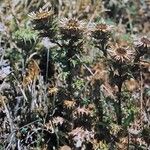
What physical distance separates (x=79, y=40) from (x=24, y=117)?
57cm

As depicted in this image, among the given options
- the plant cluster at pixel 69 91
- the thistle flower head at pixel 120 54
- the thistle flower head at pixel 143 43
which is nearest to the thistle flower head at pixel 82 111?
the plant cluster at pixel 69 91

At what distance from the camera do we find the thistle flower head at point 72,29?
88.4 inches

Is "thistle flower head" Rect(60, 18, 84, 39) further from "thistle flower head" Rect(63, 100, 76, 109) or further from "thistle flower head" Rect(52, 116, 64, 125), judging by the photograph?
"thistle flower head" Rect(52, 116, 64, 125)

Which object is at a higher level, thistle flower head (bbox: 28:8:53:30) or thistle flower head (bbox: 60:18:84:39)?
thistle flower head (bbox: 28:8:53:30)

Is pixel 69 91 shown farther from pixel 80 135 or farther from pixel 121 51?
pixel 121 51

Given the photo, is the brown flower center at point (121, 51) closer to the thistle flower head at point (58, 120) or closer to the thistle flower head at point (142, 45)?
the thistle flower head at point (142, 45)

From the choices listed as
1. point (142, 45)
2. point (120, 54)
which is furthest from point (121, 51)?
point (142, 45)

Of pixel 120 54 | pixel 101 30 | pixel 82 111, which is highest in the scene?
pixel 101 30

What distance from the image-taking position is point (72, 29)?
2246mm

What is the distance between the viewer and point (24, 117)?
2.54 metres

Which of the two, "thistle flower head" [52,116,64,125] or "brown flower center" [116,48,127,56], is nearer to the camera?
"brown flower center" [116,48,127,56]

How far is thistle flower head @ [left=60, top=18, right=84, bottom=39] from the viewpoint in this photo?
2246 mm

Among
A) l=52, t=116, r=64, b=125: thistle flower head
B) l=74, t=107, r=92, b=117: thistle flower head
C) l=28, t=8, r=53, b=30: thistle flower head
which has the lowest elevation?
l=52, t=116, r=64, b=125: thistle flower head

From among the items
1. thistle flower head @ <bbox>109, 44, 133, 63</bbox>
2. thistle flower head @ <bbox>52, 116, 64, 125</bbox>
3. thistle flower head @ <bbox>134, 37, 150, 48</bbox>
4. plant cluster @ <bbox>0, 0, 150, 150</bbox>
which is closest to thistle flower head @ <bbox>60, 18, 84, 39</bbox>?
plant cluster @ <bbox>0, 0, 150, 150</bbox>
